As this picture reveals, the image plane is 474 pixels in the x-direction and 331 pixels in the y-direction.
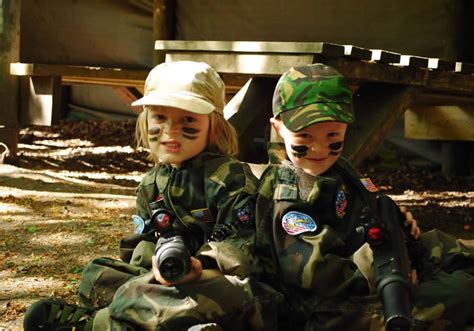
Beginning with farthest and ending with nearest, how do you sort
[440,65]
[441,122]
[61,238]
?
[441,122] < [440,65] < [61,238]

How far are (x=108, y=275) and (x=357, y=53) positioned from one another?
2.04 m

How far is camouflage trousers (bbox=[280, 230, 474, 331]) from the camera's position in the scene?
2.51 m

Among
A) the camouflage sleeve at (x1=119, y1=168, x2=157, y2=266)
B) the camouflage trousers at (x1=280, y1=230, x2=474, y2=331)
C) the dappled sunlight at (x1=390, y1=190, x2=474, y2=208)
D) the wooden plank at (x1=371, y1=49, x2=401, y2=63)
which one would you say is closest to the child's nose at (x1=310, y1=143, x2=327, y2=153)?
the camouflage trousers at (x1=280, y1=230, x2=474, y2=331)

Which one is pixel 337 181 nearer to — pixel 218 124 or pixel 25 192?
pixel 218 124

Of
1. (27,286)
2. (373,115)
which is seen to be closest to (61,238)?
(27,286)

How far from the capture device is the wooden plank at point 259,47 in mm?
3943

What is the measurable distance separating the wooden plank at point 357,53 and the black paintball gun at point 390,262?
1720 mm

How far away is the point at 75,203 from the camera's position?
564 centimetres

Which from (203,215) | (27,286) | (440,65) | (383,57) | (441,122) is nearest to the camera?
(203,215)

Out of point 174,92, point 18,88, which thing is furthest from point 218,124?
point 18,88

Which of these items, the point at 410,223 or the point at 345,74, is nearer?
the point at 410,223

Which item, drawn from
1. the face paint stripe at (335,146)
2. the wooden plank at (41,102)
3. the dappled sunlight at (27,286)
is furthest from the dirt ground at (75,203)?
the face paint stripe at (335,146)

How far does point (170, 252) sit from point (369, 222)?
624 mm

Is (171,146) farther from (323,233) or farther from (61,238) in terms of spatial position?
(61,238)
